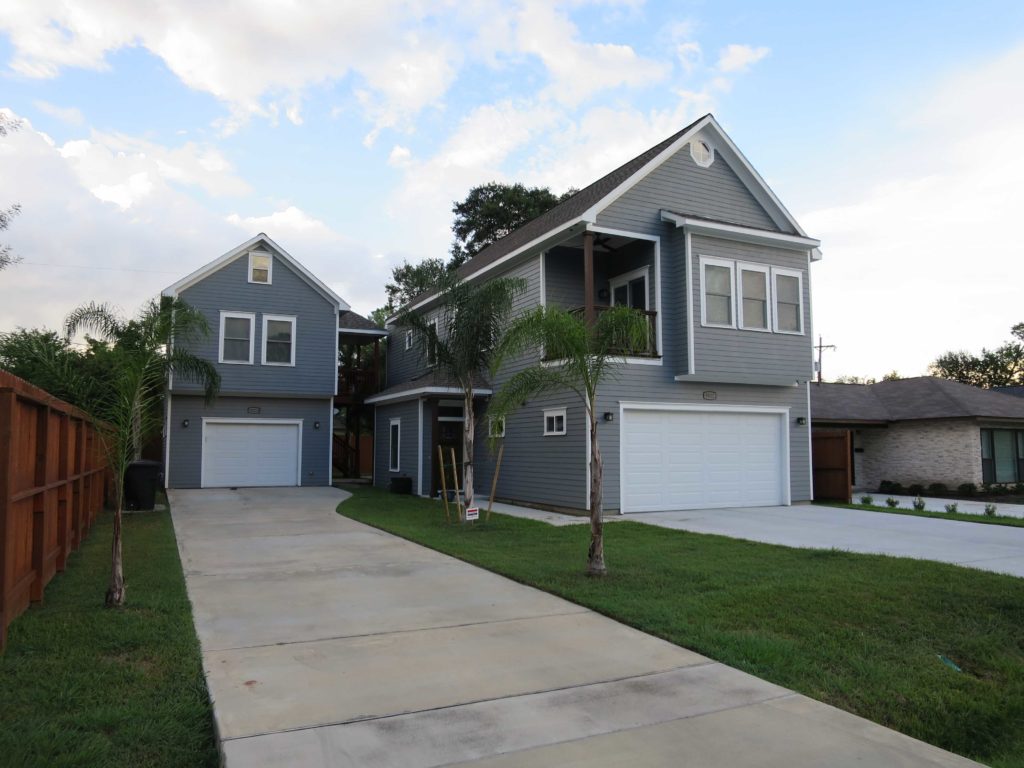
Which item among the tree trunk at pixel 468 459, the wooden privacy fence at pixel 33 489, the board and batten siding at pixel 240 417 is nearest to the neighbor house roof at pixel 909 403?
the tree trunk at pixel 468 459

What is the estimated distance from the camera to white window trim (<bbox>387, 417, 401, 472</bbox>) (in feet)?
66.2

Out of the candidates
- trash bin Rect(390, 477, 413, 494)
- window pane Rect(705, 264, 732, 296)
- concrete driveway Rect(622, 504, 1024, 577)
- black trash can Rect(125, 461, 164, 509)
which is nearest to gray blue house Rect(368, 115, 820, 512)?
window pane Rect(705, 264, 732, 296)

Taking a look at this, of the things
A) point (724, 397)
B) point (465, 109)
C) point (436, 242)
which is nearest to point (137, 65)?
point (465, 109)

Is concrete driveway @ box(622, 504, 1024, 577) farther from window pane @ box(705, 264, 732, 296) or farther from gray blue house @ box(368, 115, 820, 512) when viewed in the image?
window pane @ box(705, 264, 732, 296)

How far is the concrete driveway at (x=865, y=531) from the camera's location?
9258mm

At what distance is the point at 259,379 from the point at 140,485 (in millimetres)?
6646

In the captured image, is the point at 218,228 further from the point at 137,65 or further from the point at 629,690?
the point at 629,690

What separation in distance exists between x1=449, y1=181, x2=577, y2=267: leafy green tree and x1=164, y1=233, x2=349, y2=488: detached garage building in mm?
14932

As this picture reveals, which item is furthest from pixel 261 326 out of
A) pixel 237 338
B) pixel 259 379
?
pixel 259 379

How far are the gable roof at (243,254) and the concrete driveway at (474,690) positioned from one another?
14194 millimetres

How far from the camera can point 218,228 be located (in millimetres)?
26594

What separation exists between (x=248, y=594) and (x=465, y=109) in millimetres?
12406

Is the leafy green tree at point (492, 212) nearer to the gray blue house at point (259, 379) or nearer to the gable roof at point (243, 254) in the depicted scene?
the gable roof at point (243, 254)

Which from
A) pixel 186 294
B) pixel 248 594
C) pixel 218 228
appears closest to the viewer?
pixel 248 594
